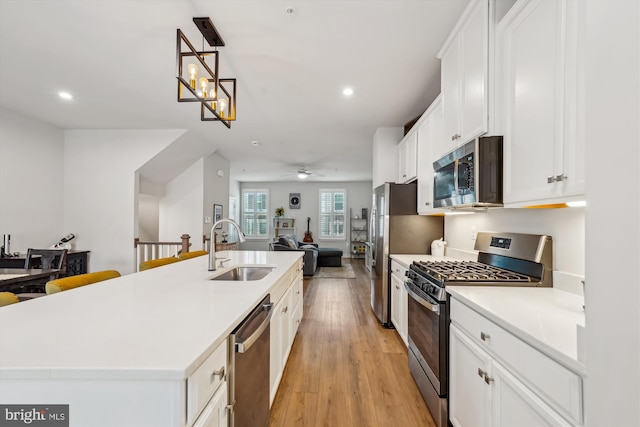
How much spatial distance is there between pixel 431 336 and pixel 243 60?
2.66m

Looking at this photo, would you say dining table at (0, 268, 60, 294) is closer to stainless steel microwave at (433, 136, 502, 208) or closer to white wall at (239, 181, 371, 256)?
stainless steel microwave at (433, 136, 502, 208)

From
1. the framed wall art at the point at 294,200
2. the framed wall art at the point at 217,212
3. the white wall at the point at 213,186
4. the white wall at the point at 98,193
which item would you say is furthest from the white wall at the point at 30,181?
the framed wall art at the point at 294,200

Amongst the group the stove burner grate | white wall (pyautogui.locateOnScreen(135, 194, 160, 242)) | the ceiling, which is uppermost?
the ceiling

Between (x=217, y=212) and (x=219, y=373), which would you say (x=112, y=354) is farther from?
(x=217, y=212)

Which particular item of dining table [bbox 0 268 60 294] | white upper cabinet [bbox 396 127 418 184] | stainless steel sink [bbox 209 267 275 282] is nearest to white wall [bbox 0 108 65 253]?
dining table [bbox 0 268 60 294]

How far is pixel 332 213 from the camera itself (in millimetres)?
10336

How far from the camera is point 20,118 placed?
3959mm

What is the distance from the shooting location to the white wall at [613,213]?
0.60 m

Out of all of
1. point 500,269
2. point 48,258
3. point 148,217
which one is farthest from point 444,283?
point 148,217

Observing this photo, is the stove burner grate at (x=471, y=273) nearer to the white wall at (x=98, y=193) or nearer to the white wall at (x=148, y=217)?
the white wall at (x=98, y=193)

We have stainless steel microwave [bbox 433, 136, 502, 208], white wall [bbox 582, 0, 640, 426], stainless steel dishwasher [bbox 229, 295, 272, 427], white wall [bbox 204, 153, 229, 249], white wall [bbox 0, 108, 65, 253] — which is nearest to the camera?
white wall [bbox 582, 0, 640, 426]

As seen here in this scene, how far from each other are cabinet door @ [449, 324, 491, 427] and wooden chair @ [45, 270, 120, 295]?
2100 mm

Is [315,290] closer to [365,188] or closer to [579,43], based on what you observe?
[579,43]

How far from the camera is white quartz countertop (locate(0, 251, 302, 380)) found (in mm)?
719
